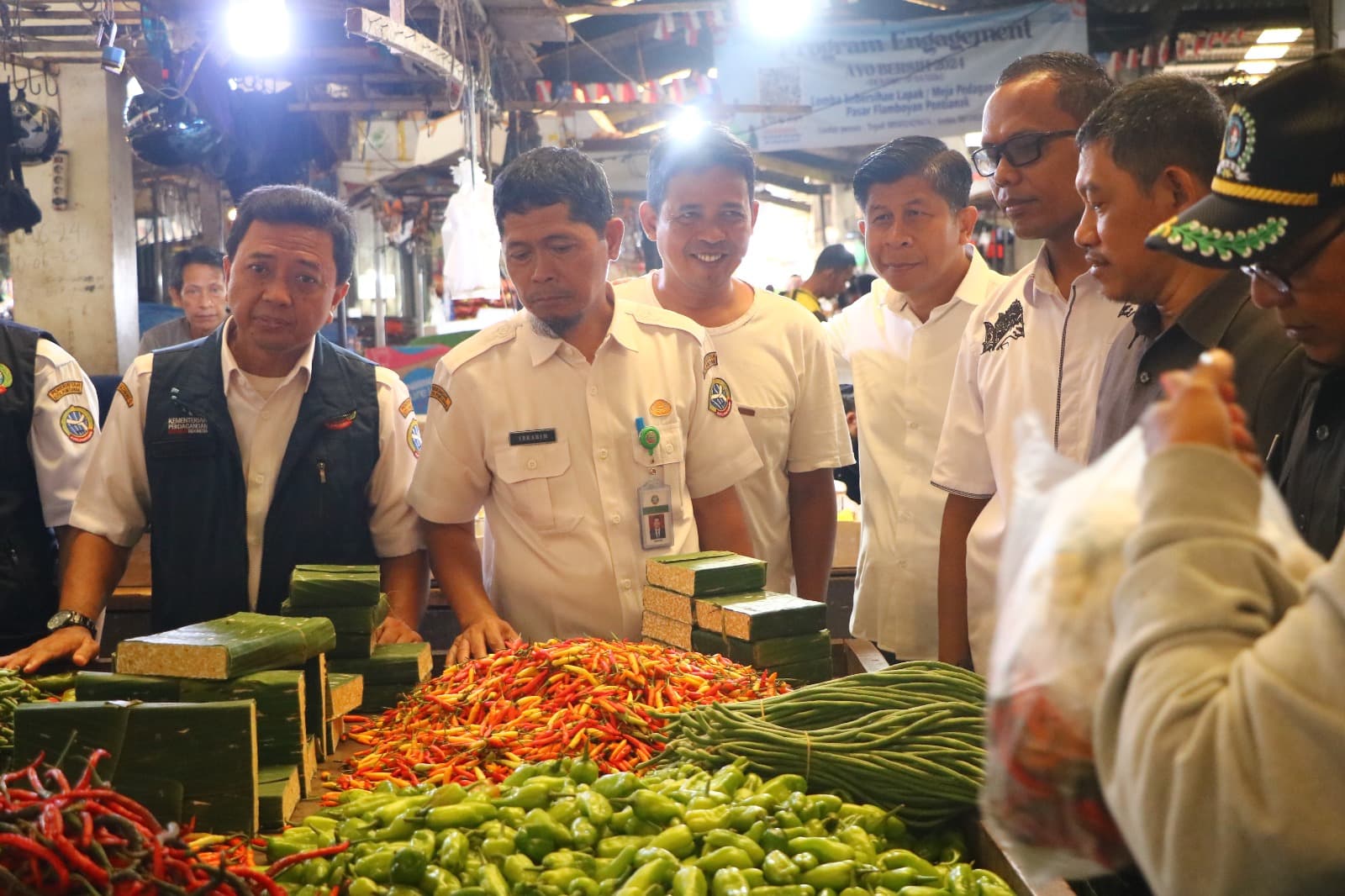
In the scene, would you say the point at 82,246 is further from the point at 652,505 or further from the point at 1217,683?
the point at 1217,683

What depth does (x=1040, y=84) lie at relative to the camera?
272cm

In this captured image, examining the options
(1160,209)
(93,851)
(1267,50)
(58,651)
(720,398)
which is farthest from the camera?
(1267,50)

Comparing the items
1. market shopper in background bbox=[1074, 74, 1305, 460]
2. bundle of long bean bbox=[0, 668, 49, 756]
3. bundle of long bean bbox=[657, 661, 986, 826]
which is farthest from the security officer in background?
market shopper in background bbox=[1074, 74, 1305, 460]

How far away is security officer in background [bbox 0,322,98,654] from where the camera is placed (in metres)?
3.28

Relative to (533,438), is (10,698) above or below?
below

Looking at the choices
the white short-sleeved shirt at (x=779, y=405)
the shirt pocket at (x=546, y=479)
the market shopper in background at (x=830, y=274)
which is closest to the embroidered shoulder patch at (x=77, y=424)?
the shirt pocket at (x=546, y=479)

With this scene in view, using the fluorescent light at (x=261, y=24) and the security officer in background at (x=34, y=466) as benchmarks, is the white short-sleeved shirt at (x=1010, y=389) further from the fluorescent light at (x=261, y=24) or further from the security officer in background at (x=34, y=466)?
the fluorescent light at (x=261, y=24)

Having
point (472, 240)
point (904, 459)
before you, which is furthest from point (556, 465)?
point (472, 240)

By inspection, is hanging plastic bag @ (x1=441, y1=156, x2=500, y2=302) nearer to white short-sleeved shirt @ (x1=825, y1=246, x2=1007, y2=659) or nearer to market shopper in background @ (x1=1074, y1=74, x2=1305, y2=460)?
white short-sleeved shirt @ (x1=825, y1=246, x2=1007, y2=659)

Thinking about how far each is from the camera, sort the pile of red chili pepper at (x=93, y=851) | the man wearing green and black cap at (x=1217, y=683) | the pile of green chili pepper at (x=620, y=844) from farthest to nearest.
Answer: the pile of green chili pepper at (x=620, y=844) < the pile of red chili pepper at (x=93, y=851) < the man wearing green and black cap at (x=1217, y=683)

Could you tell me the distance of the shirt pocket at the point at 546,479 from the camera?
122 inches

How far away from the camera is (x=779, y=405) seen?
3625 mm

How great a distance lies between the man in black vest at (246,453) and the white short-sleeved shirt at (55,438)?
0.31 meters

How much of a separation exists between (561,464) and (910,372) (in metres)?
1.18
